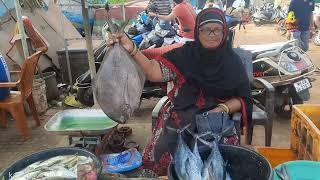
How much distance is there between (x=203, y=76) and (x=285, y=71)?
113 inches

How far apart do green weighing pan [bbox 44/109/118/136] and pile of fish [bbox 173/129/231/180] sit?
61.0 inches

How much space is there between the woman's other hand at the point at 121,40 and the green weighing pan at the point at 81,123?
120 centimetres

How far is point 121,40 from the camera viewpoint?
2.22 metres

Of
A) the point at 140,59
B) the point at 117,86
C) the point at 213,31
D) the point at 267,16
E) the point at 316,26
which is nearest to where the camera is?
the point at 117,86

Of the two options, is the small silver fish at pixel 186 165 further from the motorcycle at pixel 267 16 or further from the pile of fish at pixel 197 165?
the motorcycle at pixel 267 16

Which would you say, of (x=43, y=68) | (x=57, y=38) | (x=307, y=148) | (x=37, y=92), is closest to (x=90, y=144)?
(x=307, y=148)

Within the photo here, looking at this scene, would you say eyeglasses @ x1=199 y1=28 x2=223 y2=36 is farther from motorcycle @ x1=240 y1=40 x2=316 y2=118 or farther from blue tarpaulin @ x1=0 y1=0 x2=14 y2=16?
A: blue tarpaulin @ x1=0 y1=0 x2=14 y2=16

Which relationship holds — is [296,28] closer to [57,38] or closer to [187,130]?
[57,38]

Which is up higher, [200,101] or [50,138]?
[200,101]

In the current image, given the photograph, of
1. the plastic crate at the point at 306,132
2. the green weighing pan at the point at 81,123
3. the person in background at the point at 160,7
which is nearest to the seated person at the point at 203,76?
the plastic crate at the point at 306,132

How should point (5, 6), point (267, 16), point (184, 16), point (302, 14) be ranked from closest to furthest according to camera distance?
point (184, 16) < point (5, 6) < point (302, 14) < point (267, 16)

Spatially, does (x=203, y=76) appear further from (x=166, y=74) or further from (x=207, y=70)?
(x=166, y=74)

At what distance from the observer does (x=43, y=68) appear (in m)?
7.50

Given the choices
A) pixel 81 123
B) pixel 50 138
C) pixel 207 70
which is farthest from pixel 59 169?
pixel 50 138
